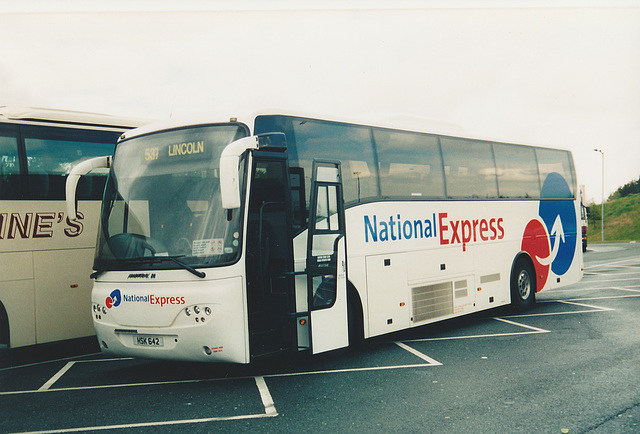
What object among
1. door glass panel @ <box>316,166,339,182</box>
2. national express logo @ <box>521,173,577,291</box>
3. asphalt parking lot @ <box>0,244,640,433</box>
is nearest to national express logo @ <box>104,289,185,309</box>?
asphalt parking lot @ <box>0,244,640,433</box>

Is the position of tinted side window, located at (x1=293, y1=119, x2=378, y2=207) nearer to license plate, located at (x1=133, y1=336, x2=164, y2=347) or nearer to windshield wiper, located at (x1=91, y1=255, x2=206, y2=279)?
windshield wiper, located at (x1=91, y1=255, x2=206, y2=279)

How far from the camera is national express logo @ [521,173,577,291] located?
1250 cm

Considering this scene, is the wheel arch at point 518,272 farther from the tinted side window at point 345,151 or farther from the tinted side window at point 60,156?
the tinted side window at point 60,156

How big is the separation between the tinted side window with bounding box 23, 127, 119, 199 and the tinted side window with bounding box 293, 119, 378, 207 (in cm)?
404

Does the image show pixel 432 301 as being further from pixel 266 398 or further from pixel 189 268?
pixel 189 268

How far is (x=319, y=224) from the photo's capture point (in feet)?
25.0

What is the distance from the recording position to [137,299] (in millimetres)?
6773

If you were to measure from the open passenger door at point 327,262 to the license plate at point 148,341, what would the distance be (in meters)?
1.80

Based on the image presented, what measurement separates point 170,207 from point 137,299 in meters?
1.12

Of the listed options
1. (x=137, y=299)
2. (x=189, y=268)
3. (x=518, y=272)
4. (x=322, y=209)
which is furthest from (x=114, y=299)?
(x=518, y=272)

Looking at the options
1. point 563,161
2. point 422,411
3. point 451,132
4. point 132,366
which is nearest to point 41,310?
point 132,366

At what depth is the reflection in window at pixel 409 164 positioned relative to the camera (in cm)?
A: 907

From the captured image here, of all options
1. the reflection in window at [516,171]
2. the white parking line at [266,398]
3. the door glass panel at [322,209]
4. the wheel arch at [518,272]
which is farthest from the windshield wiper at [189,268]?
the wheel arch at [518,272]

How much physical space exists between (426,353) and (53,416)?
16.1 ft
